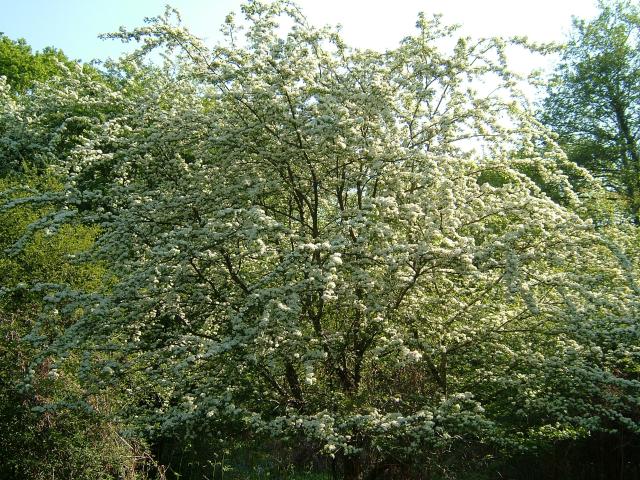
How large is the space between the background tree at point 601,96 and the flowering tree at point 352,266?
13510 mm

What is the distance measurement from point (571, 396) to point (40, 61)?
23160mm

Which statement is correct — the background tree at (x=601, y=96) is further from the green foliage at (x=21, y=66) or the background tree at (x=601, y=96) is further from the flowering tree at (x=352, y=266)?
the green foliage at (x=21, y=66)

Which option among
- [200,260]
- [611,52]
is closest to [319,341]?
[200,260]

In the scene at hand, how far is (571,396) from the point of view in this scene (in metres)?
6.42

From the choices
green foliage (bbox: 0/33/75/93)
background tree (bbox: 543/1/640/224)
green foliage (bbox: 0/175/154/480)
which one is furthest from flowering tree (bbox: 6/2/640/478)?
green foliage (bbox: 0/33/75/93)

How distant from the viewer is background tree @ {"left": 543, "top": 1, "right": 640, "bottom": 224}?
18906mm

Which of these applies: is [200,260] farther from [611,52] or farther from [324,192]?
[611,52]

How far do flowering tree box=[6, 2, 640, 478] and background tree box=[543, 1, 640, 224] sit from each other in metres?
13.5

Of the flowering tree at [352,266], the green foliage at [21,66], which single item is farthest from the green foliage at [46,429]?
the green foliage at [21,66]

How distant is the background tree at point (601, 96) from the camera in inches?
744

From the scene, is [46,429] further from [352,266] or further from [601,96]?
[601,96]

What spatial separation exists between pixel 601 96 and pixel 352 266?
55.5 ft

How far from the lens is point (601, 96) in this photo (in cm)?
1933

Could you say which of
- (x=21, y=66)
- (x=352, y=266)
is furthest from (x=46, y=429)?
(x=21, y=66)
